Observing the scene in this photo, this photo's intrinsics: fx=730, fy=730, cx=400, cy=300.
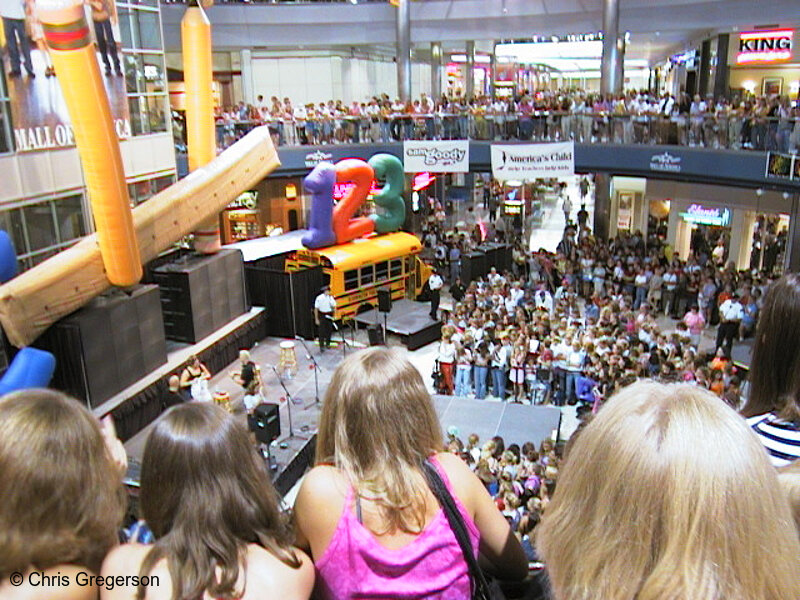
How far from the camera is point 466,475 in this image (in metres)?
2.49

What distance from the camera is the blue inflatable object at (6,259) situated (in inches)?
434

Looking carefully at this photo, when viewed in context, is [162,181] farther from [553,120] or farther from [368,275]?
[553,120]

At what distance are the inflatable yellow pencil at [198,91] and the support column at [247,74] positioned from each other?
41.9ft

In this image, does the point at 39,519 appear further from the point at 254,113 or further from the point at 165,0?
the point at 165,0

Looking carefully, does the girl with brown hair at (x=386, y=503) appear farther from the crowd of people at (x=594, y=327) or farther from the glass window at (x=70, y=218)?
the glass window at (x=70, y=218)

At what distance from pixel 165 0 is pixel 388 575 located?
2650 centimetres

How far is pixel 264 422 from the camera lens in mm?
11711

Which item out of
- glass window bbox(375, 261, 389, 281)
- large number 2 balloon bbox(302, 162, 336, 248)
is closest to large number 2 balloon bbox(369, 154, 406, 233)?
glass window bbox(375, 261, 389, 281)

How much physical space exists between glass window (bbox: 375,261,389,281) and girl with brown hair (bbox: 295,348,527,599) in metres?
Answer: 17.5

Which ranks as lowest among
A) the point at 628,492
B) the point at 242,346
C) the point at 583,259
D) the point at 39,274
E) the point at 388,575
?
the point at 242,346

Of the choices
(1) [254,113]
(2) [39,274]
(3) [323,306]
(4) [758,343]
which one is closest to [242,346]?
(3) [323,306]

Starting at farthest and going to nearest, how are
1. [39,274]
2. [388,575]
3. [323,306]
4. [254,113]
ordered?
[254,113], [323,306], [39,274], [388,575]

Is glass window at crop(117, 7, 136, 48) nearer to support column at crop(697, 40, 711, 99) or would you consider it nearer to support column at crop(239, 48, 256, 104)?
support column at crop(239, 48, 256, 104)

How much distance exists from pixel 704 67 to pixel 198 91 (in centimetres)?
2043
